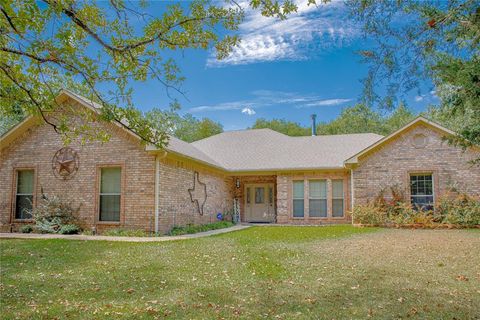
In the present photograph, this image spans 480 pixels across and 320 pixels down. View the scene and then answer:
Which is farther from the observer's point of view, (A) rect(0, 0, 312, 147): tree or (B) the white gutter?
(B) the white gutter

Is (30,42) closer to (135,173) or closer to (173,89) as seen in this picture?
(173,89)

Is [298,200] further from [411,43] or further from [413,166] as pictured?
[411,43]

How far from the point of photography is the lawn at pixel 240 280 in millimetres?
5012

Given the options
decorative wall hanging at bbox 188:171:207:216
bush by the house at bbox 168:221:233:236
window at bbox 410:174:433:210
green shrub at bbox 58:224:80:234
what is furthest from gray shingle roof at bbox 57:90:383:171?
green shrub at bbox 58:224:80:234

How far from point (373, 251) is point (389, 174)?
26.8ft

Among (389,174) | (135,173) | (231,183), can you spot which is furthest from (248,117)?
(135,173)

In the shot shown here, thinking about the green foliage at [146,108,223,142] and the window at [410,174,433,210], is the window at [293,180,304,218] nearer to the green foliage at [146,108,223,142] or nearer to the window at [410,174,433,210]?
the window at [410,174,433,210]

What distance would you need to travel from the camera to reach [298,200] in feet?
60.8

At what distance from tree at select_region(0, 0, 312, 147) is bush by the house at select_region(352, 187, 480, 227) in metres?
11.7

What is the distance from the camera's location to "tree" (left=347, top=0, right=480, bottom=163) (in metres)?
6.27

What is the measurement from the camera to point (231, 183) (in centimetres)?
2047

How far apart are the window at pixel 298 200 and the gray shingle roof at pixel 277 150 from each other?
106 cm

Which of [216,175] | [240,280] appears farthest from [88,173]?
[240,280]

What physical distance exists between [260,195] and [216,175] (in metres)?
3.17
